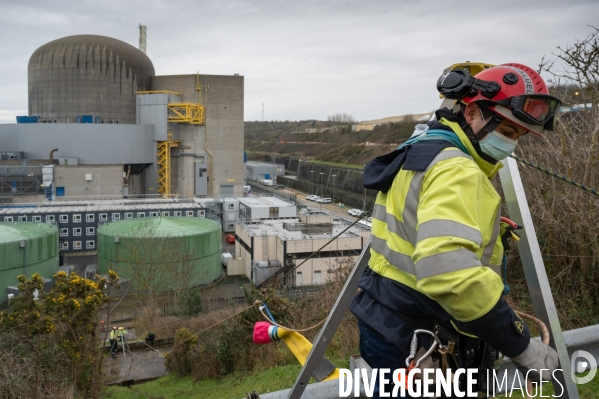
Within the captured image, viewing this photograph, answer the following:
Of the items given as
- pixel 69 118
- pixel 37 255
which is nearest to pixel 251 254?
pixel 37 255

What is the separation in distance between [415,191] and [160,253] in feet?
67.9

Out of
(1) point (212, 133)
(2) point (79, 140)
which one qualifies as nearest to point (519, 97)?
(2) point (79, 140)

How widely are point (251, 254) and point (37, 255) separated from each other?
884cm

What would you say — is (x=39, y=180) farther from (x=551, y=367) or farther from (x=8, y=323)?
(x=551, y=367)

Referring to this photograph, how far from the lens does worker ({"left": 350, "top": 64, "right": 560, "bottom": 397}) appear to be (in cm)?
139

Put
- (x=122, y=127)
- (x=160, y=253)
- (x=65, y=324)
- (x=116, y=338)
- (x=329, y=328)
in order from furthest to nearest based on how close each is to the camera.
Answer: (x=122, y=127)
(x=160, y=253)
(x=116, y=338)
(x=65, y=324)
(x=329, y=328)

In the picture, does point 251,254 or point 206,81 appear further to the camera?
point 206,81

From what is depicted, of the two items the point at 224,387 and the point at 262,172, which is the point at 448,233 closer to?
the point at 224,387

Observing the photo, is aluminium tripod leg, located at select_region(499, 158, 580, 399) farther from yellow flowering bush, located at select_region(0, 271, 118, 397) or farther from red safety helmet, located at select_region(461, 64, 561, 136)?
yellow flowering bush, located at select_region(0, 271, 118, 397)

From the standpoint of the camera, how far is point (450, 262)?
1369 mm

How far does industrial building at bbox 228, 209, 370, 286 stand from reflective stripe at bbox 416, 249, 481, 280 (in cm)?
1820

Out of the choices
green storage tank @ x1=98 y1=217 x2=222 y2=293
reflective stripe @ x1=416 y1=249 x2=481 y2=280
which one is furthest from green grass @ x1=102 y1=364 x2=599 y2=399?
green storage tank @ x1=98 y1=217 x2=222 y2=293

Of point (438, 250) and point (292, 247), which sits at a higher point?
point (438, 250)

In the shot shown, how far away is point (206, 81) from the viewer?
3669cm
